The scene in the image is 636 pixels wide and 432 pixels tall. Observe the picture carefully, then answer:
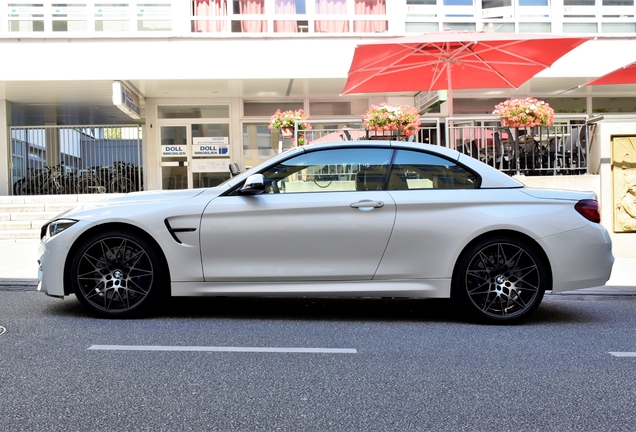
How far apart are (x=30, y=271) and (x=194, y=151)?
9.43 m

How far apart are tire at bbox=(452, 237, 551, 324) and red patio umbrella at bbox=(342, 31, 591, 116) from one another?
5.06 metres

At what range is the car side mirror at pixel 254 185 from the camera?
5262 mm

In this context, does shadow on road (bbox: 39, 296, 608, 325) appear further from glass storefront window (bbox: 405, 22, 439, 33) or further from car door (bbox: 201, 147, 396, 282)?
glass storefront window (bbox: 405, 22, 439, 33)

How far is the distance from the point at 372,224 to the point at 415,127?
16.3 feet

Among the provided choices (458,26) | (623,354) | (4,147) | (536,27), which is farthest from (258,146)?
(623,354)

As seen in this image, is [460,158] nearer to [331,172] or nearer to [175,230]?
[331,172]

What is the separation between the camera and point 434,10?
54.2 ft

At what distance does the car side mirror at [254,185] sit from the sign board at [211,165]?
1250 cm

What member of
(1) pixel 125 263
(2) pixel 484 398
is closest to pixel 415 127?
(1) pixel 125 263

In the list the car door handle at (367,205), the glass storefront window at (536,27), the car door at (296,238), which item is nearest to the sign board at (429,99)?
the glass storefront window at (536,27)

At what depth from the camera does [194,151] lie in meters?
17.6

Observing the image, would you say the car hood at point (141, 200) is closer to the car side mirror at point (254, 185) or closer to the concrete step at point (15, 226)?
the car side mirror at point (254, 185)

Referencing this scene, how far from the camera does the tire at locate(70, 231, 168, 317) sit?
5.35m

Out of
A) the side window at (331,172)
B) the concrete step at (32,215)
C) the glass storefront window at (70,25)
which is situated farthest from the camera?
the glass storefront window at (70,25)
